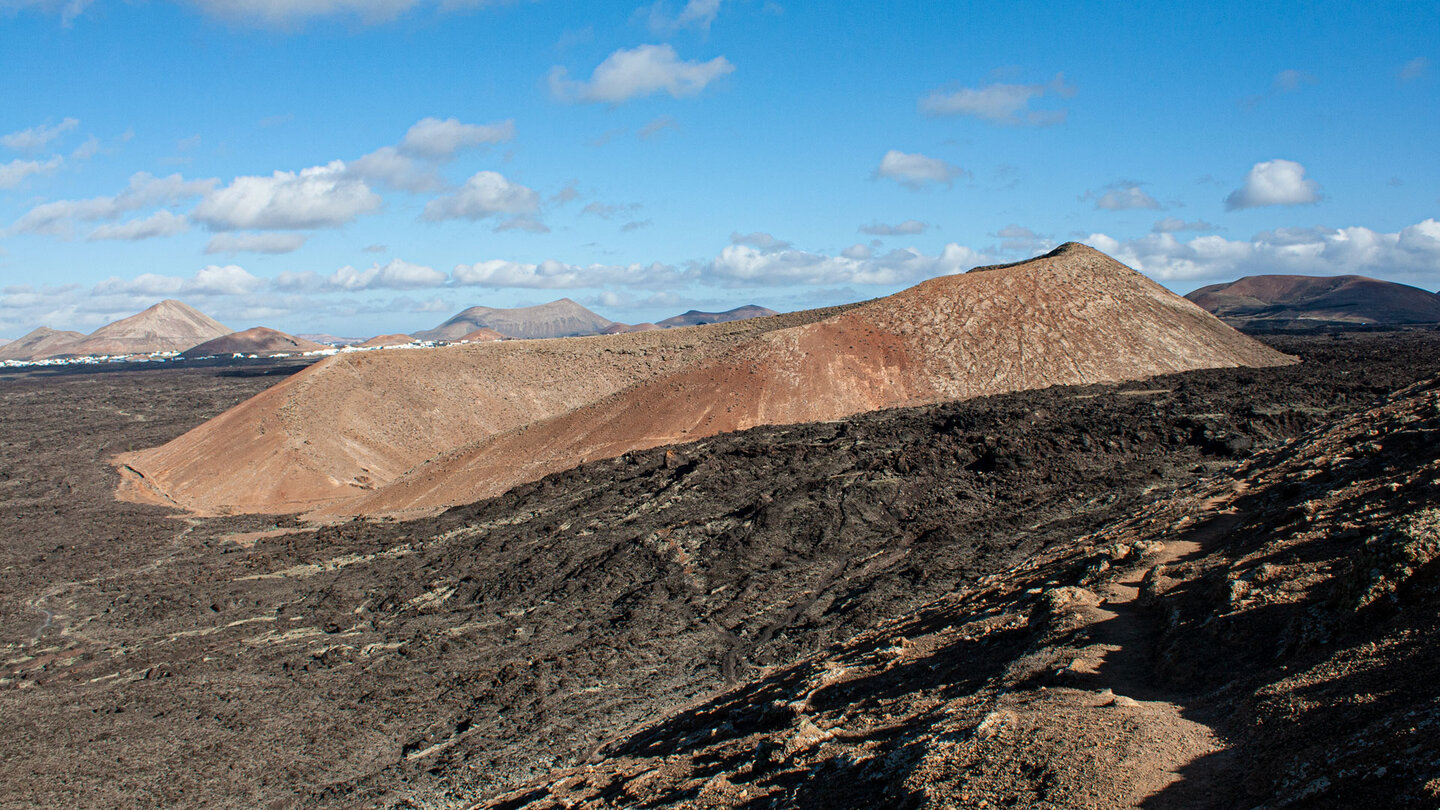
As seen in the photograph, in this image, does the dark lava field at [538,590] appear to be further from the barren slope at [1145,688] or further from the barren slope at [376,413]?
the barren slope at [376,413]

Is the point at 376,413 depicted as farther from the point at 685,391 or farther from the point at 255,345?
the point at 255,345

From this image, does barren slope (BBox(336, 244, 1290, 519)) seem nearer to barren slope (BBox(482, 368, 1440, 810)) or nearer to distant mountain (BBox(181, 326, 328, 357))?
barren slope (BBox(482, 368, 1440, 810))

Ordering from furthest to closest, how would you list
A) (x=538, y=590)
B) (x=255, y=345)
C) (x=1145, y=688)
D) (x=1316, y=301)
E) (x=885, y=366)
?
(x=255, y=345)
(x=1316, y=301)
(x=885, y=366)
(x=538, y=590)
(x=1145, y=688)

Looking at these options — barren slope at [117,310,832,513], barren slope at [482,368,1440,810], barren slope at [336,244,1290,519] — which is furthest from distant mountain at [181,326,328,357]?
barren slope at [482,368,1440,810]

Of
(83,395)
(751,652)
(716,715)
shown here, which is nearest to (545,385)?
(751,652)

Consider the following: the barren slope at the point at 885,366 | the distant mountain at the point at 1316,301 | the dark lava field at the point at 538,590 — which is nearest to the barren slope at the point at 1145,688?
the dark lava field at the point at 538,590

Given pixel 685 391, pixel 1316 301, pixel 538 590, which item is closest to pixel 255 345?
pixel 685 391
